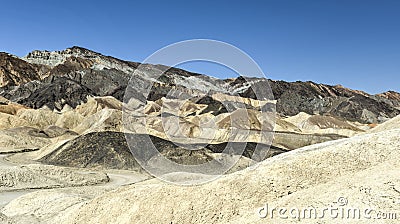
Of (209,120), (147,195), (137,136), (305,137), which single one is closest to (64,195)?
(147,195)

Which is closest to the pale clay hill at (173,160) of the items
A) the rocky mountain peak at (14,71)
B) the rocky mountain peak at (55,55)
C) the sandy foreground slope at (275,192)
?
the sandy foreground slope at (275,192)

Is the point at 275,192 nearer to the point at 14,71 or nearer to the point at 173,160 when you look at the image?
the point at 173,160

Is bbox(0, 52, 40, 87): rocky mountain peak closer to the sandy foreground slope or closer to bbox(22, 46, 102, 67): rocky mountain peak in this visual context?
bbox(22, 46, 102, 67): rocky mountain peak

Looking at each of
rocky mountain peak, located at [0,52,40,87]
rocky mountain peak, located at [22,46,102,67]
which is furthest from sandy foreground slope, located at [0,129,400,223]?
rocky mountain peak, located at [22,46,102,67]

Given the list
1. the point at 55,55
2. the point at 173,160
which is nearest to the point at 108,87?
the point at 55,55

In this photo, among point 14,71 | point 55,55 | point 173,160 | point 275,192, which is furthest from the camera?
point 55,55

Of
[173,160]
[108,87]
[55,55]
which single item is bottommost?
[173,160]
